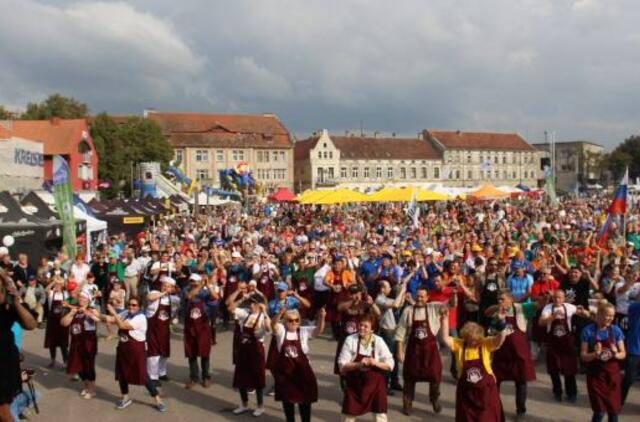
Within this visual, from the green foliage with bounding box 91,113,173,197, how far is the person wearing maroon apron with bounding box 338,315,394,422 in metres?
52.8

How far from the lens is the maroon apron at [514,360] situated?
22.7ft

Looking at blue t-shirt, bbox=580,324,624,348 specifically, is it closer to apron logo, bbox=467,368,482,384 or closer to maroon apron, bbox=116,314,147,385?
apron logo, bbox=467,368,482,384

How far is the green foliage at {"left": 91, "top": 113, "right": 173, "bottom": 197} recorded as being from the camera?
55.9 metres

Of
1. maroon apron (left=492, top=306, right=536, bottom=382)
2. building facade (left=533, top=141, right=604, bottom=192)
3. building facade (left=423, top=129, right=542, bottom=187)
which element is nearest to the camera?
maroon apron (left=492, top=306, right=536, bottom=382)

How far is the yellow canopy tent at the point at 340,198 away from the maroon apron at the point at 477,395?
18.9 metres

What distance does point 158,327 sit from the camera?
27.6 ft

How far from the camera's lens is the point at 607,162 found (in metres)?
→ 96.0

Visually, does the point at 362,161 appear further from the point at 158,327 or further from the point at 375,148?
the point at 158,327

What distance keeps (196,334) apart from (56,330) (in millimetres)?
2778

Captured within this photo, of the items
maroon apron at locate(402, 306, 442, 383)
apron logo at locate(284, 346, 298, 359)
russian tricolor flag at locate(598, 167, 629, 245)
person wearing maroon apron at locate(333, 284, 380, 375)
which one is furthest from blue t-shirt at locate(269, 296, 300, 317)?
russian tricolor flag at locate(598, 167, 629, 245)

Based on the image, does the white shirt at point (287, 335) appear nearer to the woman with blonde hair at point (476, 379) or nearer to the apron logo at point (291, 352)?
the apron logo at point (291, 352)

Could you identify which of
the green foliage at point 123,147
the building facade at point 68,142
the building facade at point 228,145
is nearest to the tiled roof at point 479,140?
the building facade at point 228,145

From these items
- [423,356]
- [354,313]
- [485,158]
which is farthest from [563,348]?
[485,158]

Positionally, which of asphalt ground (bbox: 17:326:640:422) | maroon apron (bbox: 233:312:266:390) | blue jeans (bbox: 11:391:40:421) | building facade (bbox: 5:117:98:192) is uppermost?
building facade (bbox: 5:117:98:192)
